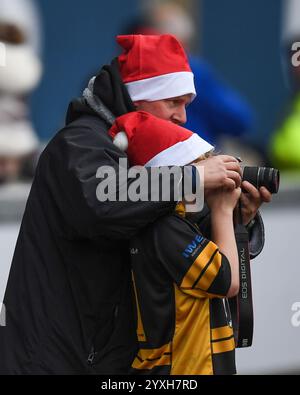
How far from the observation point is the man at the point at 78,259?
3.46 meters

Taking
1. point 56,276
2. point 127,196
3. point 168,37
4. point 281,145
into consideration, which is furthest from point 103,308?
point 281,145

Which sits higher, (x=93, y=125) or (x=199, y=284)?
(x=93, y=125)

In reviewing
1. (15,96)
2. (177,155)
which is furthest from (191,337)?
(15,96)

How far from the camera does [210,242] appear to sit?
339 cm

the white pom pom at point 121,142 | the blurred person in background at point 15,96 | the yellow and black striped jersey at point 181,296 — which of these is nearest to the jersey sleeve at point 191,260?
the yellow and black striped jersey at point 181,296

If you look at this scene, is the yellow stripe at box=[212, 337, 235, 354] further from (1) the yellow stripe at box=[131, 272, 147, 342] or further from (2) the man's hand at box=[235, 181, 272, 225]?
(2) the man's hand at box=[235, 181, 272, 225]

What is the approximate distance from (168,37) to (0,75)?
302cm

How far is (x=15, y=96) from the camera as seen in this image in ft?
22.5

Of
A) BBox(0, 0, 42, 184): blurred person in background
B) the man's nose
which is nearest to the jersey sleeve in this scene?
the man's nose

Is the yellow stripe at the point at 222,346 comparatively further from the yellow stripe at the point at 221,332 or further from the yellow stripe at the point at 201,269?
the yellow stripe at the point at 201,269

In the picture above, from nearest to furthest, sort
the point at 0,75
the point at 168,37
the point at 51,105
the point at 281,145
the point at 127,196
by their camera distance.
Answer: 1. the point at 127,196
2. the point at 168,37
3. the point at 0,75
4. the point at 281,145
5. the point at 51,105

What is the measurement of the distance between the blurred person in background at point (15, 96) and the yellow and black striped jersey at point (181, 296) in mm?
2983

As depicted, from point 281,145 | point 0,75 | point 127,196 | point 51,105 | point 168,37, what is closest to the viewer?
point 127,196
